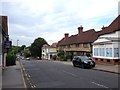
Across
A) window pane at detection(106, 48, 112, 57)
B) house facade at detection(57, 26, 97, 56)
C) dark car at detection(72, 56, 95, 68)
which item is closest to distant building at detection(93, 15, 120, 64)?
window pane at detection(106, 48, 112, 57)

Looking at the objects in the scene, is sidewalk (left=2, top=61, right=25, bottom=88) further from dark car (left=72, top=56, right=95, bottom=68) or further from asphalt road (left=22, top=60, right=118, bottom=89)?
dark car (left=72, top=56, right=95, bottom=68)

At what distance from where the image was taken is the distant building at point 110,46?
37953 millimetres

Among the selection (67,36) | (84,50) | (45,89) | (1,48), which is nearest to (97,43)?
(1,48)

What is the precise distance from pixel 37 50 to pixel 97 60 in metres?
81.1

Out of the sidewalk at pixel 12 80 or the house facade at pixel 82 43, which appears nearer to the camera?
the sidewalk at pixel 12 80

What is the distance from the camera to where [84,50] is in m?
68.5

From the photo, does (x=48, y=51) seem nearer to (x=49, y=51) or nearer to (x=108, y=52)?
(x=49, y=51)

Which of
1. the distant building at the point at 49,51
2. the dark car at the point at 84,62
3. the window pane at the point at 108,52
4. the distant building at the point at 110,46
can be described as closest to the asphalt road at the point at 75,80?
the dark car at the point at 84,62

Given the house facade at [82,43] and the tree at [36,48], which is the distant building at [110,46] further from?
the tree at [36,48]

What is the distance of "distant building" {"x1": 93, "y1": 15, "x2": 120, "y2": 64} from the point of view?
37953 millimetres

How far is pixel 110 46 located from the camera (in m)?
39.0

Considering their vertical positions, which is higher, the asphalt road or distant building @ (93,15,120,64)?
distant building @ (93,15,120,64)

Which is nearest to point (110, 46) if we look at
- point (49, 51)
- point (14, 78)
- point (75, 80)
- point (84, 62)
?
point (84, 62)

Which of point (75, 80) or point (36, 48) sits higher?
point (36, 48)
